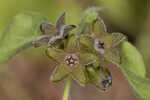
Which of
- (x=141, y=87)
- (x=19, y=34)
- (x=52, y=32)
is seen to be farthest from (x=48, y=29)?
(x=141, y=87)

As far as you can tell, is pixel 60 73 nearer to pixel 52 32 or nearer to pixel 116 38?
pixel 52 32

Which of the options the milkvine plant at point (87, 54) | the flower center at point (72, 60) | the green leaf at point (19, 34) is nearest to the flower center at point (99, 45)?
the milkvine plant at point (87, 54)

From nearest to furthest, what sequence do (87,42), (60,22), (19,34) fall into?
(87,42)
(60,22)
(19,34)

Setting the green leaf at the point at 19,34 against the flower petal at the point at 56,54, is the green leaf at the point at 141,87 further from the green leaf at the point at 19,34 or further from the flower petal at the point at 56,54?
the green leaf at the point at 19,34

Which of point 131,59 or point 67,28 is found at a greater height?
point 67,28

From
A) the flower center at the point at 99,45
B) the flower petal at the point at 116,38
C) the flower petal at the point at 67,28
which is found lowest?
the flower center at the point at 99,45

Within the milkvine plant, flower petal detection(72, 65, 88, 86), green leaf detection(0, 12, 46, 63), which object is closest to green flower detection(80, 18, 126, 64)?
the milkvine plant

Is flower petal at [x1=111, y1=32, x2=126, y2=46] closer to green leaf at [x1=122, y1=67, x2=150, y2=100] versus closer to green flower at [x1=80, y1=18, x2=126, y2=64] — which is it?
green flower at [x1=80, y1=18, x2=126, y2=64]
